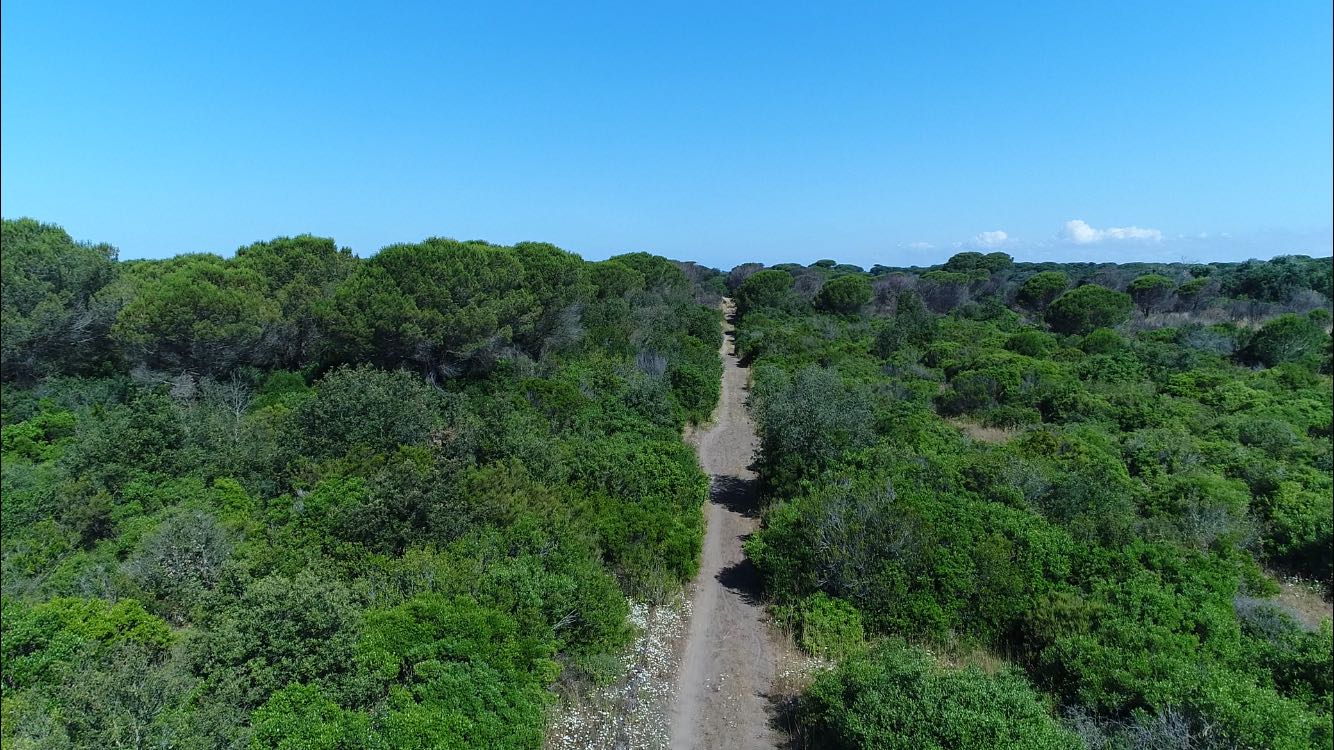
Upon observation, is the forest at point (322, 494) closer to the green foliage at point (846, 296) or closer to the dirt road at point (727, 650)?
the dirt road at point (727, 650)

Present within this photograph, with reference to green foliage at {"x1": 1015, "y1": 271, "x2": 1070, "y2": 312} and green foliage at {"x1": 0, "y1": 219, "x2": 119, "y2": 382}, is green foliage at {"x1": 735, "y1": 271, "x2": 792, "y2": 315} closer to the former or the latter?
green foliage at {"x1": 1015, "y1": 271, "x2": 1070, "y2": 312}

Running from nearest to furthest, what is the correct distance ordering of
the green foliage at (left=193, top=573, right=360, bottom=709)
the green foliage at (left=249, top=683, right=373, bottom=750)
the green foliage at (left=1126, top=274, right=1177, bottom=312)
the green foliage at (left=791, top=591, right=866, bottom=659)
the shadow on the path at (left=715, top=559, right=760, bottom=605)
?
the green foliage at (left=249, top=683, right=373, bottom=750) < the green foliage at (left=193, top=573, right=360, bottom=709) < the green foliage at (left=791, top=591, right=866, bottom=659) < the shadow on the path at (left=715, top=559, right=760, bottom=605) < the green foliage at (left=1126, top=274, right=1177, bottom=312)

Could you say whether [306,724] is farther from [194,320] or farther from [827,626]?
[194,320]

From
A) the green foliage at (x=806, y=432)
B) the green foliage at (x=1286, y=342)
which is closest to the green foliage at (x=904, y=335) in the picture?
the green foliage at (x=1286, y=342)

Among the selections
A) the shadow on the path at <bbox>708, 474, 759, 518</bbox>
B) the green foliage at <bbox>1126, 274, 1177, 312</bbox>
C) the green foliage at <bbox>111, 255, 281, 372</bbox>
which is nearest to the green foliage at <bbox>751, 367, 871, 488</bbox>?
the shadow on the path at <bbox>708, 474, 759, 518</bbox>

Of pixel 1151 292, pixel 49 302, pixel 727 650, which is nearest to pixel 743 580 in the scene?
pixel 727 650
